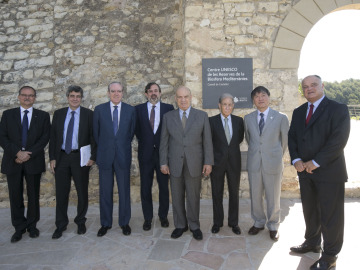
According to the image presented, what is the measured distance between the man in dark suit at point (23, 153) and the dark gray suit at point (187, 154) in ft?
5.11

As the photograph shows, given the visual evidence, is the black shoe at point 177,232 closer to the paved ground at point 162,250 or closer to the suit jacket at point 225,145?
the paved ground at point 162,250

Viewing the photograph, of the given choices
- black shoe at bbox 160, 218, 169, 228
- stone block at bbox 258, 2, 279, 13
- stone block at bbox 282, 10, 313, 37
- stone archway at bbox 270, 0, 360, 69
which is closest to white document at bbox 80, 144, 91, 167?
black shoe at bbox 160, 218, 169, 228

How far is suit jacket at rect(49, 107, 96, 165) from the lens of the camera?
3.16 meters

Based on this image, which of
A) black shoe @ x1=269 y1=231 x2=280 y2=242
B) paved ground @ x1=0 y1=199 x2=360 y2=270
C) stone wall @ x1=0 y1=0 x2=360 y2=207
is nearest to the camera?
paved ground @ x1=0 y1=199 x2=360 y2=270

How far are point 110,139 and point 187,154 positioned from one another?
987 mm

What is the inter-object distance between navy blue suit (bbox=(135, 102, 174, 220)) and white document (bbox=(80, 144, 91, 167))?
0.64 meters

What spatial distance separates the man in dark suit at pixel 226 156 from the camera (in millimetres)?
3055

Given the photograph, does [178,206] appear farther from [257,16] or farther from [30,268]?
[257,16]

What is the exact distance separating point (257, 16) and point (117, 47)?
8.31 ft

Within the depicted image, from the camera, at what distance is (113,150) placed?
10.4ft

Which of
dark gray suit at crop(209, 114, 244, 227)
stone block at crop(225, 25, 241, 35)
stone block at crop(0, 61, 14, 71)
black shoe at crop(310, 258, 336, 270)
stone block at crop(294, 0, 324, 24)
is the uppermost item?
stone block at crop(294, 0, 324, 24)

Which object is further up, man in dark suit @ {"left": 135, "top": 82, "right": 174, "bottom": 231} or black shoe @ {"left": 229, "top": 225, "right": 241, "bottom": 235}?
man in dark suit @ {"left": 135, "top": 82, "right": 174, "bottom": 231}

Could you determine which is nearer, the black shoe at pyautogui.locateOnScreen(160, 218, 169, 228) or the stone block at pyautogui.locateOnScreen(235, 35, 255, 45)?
the black shoe at pyautogui.locateOnScreen(160, 218, 169, 228)

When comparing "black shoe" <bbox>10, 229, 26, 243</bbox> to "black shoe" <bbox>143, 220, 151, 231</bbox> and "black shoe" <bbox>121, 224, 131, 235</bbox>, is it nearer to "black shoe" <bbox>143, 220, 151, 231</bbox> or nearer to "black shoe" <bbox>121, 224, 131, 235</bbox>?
"black shoe" <bbox>121, 224, 131, 235</bbox>
